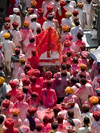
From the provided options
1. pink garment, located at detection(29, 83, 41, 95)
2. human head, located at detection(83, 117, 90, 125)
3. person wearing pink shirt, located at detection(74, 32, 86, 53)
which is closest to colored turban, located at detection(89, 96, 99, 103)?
human head, located at detection(83, 117, 90, 125)

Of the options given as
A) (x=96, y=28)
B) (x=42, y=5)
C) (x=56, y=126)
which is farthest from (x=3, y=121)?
(x=42, y=5)

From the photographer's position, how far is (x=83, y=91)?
11.4 meters

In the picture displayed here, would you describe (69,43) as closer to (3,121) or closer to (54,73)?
(54,73)

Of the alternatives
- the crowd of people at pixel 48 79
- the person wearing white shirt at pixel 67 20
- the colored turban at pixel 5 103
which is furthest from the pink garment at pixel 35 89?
Answer: the person wearing white shirt at pixel 67 20

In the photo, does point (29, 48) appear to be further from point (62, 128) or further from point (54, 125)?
point (54, 125)

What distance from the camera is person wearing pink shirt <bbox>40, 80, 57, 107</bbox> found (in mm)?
11172

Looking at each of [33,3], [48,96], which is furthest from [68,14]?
[48,96]

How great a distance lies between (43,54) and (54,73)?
0.75 meters

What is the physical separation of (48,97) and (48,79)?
2.25 feet

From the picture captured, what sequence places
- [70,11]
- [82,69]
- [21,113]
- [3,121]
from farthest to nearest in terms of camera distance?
[70,11] → [82,69] → [21,113] → [3,121]

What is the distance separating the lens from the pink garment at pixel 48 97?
440 inches

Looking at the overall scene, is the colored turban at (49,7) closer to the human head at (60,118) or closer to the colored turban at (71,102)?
the colored turban at (71,102)

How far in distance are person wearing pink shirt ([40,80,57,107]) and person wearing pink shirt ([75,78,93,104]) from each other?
2.14ft

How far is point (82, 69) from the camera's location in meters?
12.3
